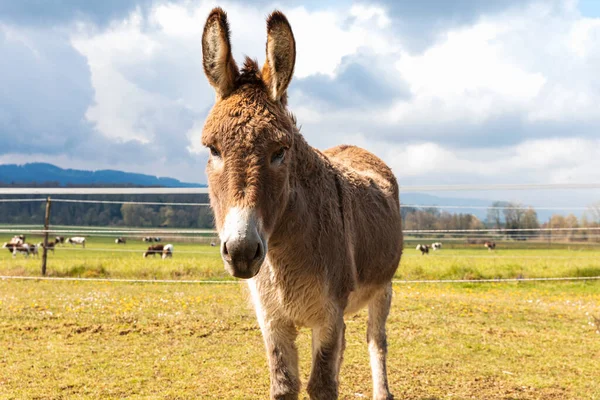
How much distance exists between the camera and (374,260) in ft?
13.8

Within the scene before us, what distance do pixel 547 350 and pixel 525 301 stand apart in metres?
3.83

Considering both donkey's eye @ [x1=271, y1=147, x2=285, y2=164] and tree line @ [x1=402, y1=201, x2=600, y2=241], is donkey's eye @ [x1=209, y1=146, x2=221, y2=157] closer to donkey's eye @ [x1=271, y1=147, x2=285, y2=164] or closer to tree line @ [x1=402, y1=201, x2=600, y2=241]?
donkey's eye @ [x1=271, y1=147, x2=285, y2=164]

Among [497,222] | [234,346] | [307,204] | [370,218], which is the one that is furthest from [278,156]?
[497,222]

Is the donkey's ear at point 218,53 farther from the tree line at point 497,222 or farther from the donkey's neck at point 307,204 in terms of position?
the tree line at point 497,222

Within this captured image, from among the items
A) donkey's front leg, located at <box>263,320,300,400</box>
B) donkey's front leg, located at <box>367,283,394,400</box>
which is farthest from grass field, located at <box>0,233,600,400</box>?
donkey's front leg, located at <box>263,320,300,400</box>

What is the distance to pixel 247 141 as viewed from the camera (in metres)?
2.66

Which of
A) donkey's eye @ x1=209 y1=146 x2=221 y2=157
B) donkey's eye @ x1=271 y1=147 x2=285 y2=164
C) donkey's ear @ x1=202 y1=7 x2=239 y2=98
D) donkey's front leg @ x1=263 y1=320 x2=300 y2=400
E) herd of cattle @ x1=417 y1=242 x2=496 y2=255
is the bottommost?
donkey's front leg @ x1=263 y1=320 x2=300 y2=400

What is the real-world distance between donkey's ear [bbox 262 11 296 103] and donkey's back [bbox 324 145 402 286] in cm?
110

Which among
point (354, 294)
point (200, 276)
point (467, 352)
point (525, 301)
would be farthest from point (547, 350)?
point (200, 276)

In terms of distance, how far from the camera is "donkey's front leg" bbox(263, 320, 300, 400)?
11.1 feet

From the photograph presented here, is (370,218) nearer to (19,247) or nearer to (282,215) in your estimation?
(282,215)

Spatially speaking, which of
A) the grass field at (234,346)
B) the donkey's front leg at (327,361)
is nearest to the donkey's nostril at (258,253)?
the donkey's front leg at (327,361)

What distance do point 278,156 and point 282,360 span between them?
146cm

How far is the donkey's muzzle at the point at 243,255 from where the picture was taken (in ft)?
7.76
